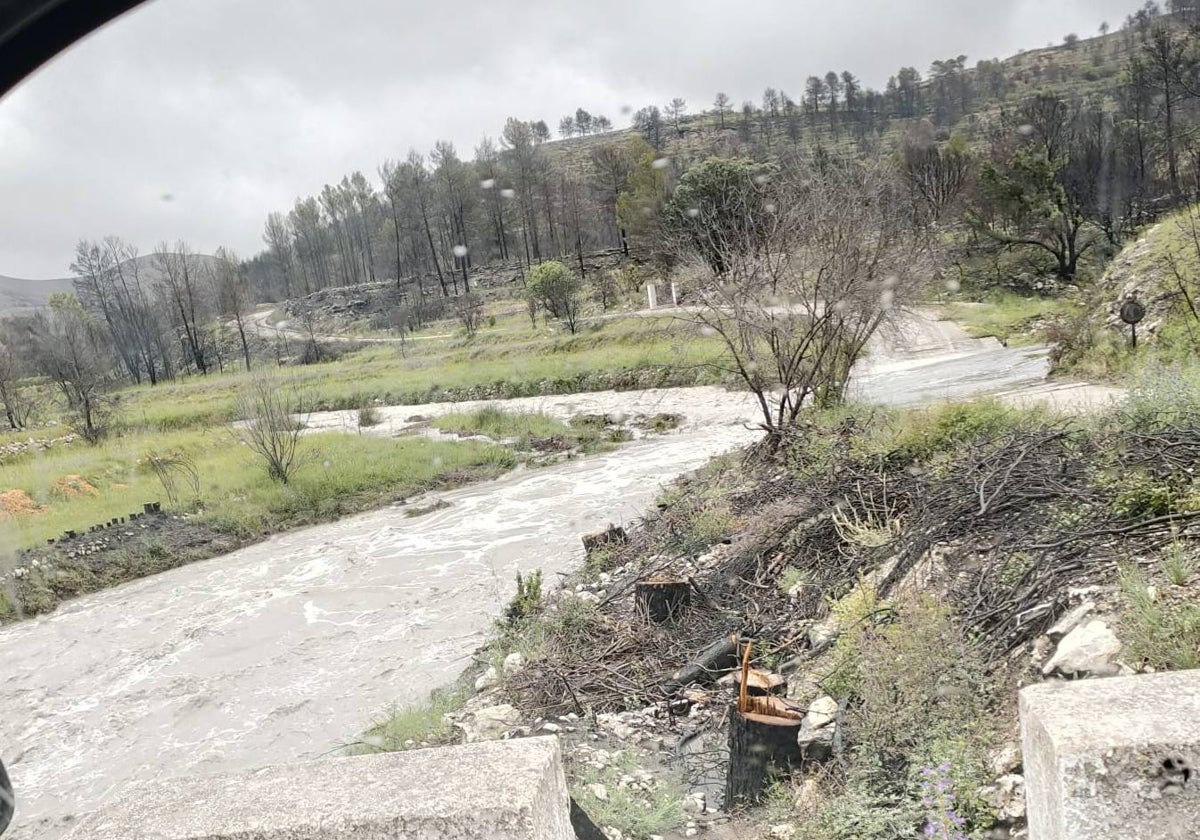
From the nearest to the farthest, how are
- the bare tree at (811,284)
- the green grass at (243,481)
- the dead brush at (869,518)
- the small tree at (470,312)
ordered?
the dead brush at (869,518) < the bare tree at (811,284) < the green grass at (243,481) < the small tree at (470,312)

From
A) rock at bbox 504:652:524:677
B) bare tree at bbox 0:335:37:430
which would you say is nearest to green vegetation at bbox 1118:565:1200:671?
rock at bbox 504:652:524:677

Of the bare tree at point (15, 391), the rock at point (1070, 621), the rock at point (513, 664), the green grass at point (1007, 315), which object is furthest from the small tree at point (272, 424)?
the green grass at point (1007, 315)

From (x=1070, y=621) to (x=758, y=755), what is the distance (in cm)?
167

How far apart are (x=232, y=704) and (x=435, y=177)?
151 ft

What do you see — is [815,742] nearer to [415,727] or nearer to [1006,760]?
[1006,760]

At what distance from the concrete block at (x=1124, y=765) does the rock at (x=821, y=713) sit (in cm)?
229

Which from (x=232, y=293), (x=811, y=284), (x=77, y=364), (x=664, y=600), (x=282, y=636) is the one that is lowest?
(x=282, y=636)

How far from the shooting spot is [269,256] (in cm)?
5050

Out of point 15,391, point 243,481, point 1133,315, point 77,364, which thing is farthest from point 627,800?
point 15,391

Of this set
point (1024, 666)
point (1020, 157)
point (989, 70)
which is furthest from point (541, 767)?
point (989, 70)

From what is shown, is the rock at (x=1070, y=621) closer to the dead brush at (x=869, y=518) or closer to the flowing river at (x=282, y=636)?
the dead brush at (x=869, y=518)

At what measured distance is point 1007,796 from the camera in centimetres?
299

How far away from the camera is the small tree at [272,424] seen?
1714 centimetres

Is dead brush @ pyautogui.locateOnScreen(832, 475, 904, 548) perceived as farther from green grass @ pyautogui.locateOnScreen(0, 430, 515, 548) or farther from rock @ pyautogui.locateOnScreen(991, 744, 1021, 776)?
green grass @ pyautogui.locateOnScreen(0, 430, 515, 548)
